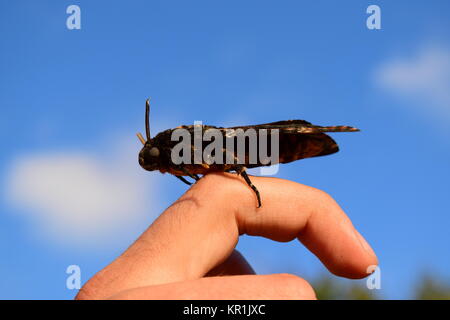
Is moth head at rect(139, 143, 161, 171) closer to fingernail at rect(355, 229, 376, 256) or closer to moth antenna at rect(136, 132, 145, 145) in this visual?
moth antenna at rect(136, 132, 145, 145)

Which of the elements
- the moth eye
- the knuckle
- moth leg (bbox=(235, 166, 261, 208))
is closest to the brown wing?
moth leg (bbox=(235, 166, 261, 208))

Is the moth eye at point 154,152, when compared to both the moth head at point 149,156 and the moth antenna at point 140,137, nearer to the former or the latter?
the moth head at point 149,156

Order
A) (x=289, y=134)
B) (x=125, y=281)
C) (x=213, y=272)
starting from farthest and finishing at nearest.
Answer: (x=289, y=134) → (x=213, y=272) → (x=125, y=281)

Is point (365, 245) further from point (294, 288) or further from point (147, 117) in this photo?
point (147, 117)

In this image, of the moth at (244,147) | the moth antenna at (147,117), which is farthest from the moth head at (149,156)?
the moth antenna at (147,117)
